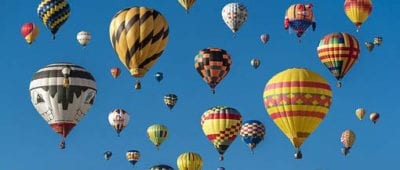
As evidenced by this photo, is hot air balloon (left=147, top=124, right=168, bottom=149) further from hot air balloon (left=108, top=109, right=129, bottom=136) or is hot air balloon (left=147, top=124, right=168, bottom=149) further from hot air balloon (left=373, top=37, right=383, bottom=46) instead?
hot air balloon (left=373, top=37, right=383, bottom=46)

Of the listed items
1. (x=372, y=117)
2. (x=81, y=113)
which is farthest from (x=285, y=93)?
(x=372, y=117)

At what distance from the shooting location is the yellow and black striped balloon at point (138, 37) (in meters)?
55.2

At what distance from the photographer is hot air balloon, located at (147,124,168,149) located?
7681 centimetres

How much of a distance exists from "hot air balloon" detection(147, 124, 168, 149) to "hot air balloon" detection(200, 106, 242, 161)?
1005 centimetres

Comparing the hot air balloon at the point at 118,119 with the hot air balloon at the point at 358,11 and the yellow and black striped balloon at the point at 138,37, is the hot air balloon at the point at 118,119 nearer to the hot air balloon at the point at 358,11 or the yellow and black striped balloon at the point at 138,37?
the hot air balloon at the point at 358,11

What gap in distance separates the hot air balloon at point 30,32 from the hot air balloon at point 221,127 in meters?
12.6

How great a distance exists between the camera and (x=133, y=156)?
81000mm

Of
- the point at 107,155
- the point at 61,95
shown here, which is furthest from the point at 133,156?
the point at 61,95

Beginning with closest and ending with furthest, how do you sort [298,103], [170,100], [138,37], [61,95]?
[298,103] < [138,37] < [61,95] < [170,100]

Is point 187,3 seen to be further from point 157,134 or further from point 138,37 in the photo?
point 138,37

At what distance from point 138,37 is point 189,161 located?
62.7ft

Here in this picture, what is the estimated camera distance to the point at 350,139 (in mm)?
81000

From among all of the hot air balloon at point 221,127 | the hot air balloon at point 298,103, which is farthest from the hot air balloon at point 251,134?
the hot air balloon at point 298,103

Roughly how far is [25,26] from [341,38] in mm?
20050
